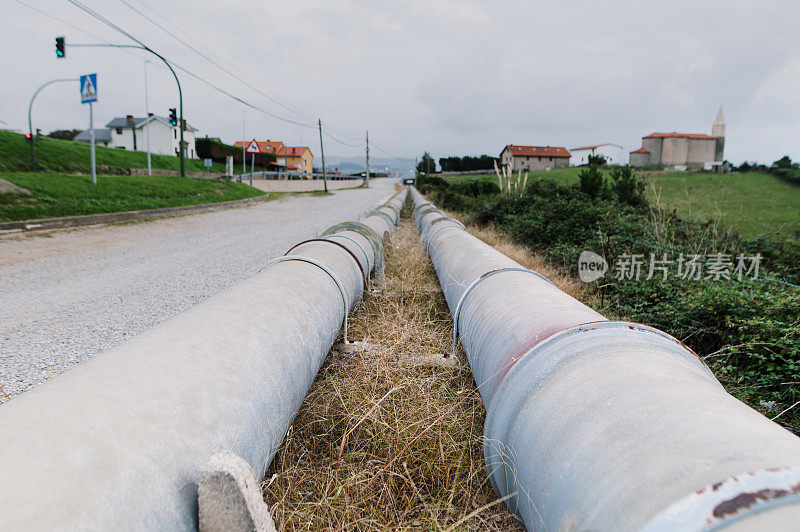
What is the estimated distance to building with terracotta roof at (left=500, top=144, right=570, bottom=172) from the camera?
76.5 meters

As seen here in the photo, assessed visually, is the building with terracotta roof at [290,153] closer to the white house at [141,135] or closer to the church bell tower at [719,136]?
the white house at [141,135]

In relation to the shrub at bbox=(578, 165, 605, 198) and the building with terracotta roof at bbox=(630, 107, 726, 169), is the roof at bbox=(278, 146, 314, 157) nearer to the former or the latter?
the building with terracotta roof at bbox=(630, 107, 726, 169)

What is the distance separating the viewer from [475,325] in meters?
2.62

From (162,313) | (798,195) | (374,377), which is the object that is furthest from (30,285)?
(798,195)

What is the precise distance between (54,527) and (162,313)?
12.4 feet

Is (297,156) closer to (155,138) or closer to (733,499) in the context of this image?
(155,138)

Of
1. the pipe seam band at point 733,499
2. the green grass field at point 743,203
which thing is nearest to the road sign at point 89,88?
the green grass field at point 743,203

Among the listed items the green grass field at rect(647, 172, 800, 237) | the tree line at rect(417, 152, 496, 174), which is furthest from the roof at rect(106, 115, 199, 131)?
the green grass field at rect(647, 172, 800, 237)

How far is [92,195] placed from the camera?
13016 mm

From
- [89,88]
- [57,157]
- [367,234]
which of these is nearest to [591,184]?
[367,234]

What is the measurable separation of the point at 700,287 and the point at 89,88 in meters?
16.9

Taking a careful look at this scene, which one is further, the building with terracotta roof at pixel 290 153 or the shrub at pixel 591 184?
the building with terracotta roof at pixel 290 153

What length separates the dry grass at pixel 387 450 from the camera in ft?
5.94

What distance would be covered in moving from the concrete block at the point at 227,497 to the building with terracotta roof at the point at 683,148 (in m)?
70.3
